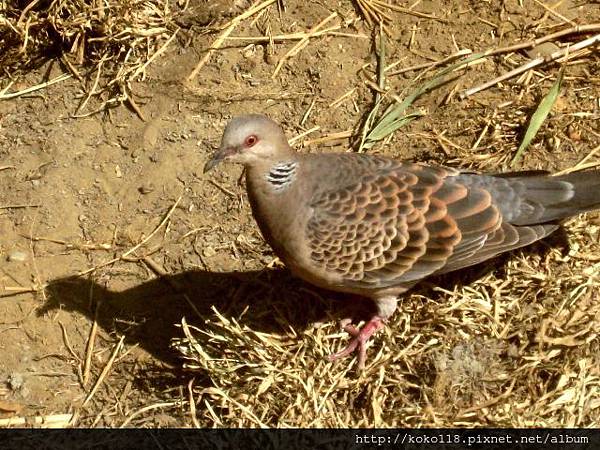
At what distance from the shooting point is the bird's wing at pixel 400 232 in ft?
12.8

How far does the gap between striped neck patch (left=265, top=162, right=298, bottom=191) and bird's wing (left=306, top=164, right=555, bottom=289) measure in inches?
6.0

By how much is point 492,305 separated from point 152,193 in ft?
6.65

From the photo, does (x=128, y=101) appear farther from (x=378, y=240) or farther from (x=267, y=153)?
(x=378, y=240)

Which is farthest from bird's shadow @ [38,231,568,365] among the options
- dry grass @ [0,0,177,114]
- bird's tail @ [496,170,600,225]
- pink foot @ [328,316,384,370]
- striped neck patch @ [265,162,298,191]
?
dry grass @ [0,0,177,114]

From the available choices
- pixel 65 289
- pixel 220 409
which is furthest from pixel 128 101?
pixel 220 409

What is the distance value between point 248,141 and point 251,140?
1 cm

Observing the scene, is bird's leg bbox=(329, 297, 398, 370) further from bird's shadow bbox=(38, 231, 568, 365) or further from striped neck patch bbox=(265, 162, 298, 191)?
striped neck patch bbox=(265, 162, 298, 191)

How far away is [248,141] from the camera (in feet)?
12.5

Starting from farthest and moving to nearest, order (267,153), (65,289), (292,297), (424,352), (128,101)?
(128,101) → (65,289) → (292,297) → (424,352) → (267,153)

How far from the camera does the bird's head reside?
3785 millimetres

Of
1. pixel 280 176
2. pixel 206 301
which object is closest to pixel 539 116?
pixel 280 176

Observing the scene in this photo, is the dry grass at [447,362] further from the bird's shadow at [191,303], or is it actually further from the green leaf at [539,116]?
the green leaf at [539,116]

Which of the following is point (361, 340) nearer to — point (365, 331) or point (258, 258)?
point (365, 331)

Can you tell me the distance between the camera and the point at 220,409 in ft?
14.0
